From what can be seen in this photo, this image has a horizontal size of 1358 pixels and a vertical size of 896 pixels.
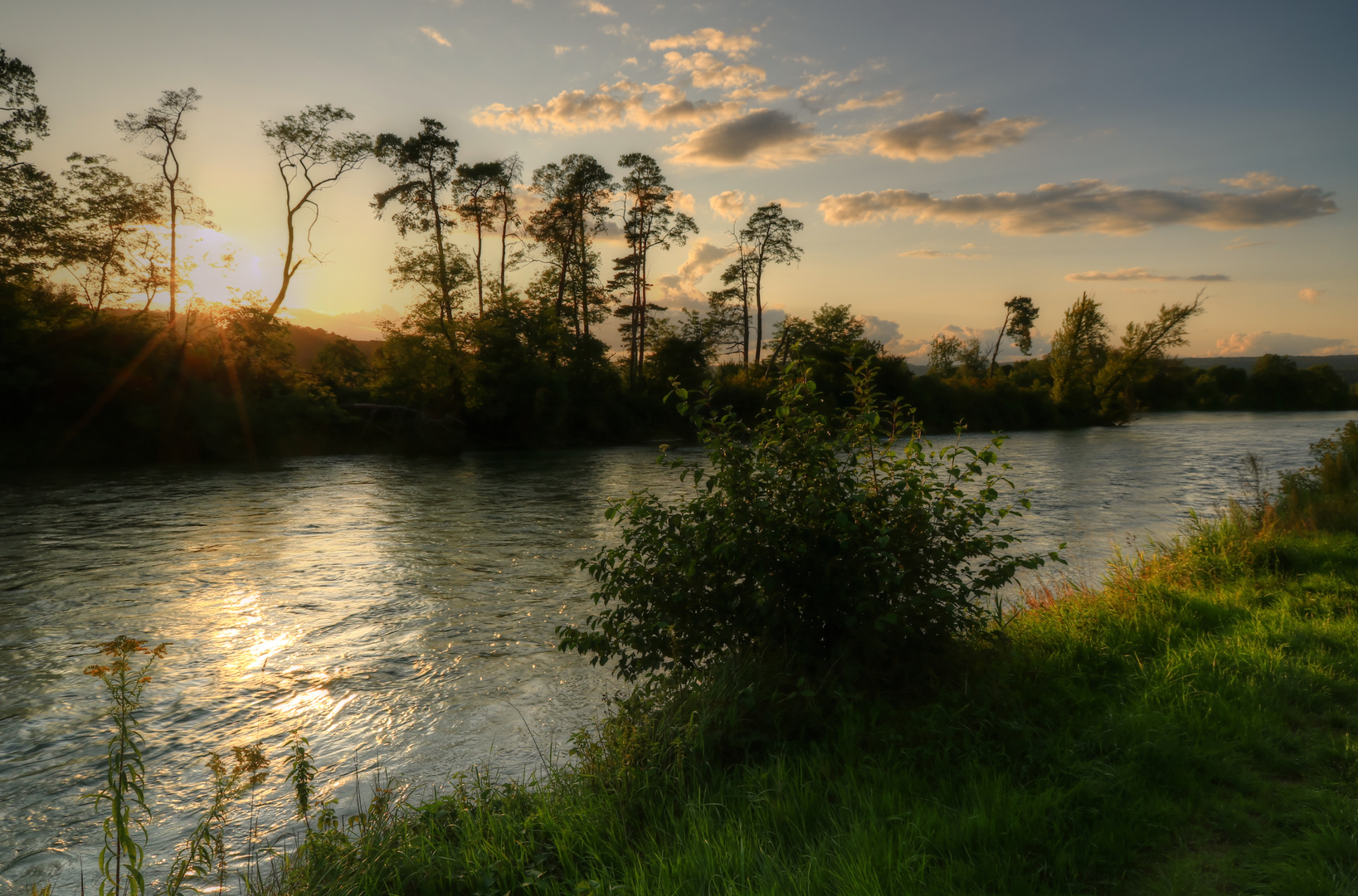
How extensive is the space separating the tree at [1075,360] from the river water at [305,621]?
153 ft

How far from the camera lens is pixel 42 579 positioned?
407 inches

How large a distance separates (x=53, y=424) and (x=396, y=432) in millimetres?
12745

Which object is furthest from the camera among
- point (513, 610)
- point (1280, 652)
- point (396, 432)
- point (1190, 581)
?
point (396, 432)

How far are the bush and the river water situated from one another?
140cm

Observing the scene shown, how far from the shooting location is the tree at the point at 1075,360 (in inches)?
2490

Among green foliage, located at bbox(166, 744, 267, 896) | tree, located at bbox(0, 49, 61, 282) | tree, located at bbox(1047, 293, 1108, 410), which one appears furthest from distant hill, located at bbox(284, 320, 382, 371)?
tree, located at bbox(1047, 293, 1108, 410)

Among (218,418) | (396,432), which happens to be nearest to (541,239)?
(396,432)

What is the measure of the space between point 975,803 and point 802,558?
1.59 m

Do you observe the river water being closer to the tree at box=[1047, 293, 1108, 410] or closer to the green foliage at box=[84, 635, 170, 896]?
the green foliage at box=[84, 635, 170, 896]

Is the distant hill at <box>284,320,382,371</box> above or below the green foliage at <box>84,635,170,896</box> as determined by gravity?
above

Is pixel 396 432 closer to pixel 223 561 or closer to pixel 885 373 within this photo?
pixel 223 561

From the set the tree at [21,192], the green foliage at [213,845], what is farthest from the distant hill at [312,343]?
the green foliage at [213,845]

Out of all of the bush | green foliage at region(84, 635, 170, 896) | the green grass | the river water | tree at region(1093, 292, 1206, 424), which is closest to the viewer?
green foliage at region(84, 635, 170, 896)

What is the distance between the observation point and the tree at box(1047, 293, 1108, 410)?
63250 mm
